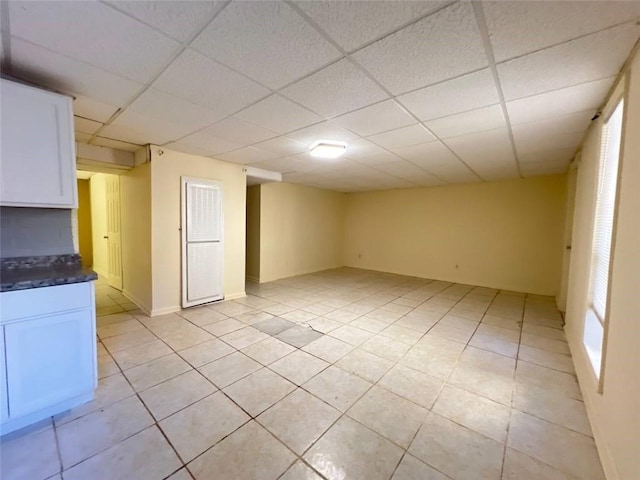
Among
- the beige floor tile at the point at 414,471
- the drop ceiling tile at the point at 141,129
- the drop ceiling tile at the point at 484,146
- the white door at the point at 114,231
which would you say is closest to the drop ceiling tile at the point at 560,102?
the drop ceiling tile at the point at 484,146

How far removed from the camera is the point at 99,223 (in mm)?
5637

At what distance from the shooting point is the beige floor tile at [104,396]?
1.78 metres

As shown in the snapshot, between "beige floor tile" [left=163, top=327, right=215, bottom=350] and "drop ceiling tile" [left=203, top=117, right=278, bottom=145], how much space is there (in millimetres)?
2266

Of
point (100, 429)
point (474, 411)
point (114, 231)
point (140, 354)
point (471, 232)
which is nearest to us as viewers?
point (100, 429)

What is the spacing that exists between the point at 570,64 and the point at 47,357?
374 cm

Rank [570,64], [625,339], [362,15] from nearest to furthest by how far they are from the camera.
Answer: [362,15] → [625,339] → [570,64]

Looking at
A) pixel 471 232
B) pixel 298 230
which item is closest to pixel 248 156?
pixel 298 230

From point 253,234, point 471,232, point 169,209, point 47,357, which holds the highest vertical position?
point 169,209

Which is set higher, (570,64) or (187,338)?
(570,64)

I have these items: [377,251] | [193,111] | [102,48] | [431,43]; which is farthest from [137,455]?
[377,251]

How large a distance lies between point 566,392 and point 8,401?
3.92 m

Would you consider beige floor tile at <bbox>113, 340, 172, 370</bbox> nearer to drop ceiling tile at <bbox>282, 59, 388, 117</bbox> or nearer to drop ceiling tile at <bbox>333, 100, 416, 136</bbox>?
drop ceiling tile at <bbox>282, 59, 388, 117</bbox>

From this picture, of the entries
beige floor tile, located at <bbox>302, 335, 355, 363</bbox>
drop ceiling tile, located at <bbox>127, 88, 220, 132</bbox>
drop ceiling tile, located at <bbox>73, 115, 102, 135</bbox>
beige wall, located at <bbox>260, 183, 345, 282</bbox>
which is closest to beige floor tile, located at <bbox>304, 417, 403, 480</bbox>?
beige floor tile, located at <bbox>302, 335, 355, 363</bbox>

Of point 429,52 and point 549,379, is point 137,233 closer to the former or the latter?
point 429,52
